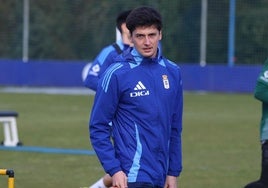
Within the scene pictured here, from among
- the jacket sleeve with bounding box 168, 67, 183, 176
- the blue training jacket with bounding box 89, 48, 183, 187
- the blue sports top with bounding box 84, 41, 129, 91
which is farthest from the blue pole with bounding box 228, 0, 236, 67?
the blue training jacket with bounding box 89, 48, 183, 187

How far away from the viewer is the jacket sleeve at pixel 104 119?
6.12 m

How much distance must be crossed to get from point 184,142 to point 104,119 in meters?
10.3

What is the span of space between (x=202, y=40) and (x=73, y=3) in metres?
5.15

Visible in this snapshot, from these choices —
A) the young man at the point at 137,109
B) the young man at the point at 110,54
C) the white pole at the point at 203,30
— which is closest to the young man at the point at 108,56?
the young man at the point at 110,54

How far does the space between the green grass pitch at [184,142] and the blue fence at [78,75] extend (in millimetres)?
2146

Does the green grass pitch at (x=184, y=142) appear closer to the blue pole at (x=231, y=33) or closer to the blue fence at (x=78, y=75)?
the blue fence at (x=78, y=75)

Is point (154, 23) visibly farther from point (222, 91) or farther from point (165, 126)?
point (222, 91)

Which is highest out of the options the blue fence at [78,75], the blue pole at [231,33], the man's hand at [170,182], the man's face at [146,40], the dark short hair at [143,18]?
the dark short hair at [143,18]

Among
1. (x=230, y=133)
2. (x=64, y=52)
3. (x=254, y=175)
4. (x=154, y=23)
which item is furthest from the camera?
(x=64, y=52)

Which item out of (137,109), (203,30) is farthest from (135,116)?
(203,30)

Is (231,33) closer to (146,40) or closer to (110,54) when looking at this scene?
(110,54)

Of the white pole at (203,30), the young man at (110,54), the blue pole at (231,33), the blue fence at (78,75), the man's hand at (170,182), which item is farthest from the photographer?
the white pole at (203,30)

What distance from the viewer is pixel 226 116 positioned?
22344 mm

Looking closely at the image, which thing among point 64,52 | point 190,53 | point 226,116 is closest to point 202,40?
point 190,53
